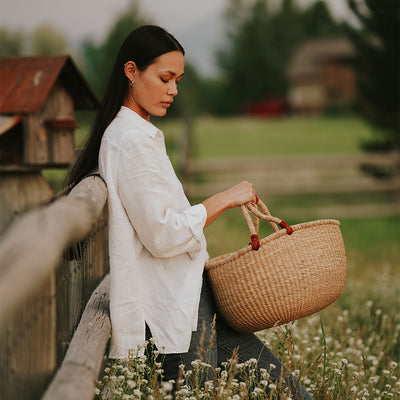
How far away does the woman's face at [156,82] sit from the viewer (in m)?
2.29

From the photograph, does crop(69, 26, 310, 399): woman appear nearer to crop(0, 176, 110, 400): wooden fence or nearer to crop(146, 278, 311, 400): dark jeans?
crop(146, 278, 311, 400): dark jeans

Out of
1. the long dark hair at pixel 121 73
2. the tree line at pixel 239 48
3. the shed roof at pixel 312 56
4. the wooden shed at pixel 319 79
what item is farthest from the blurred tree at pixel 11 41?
the long dark hair at pixel 121 73

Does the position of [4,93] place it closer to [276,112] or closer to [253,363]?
[253,363]

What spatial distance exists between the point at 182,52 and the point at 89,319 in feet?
3.34

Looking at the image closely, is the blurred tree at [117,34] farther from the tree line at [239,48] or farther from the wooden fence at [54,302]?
the wooden fence at [54,302]

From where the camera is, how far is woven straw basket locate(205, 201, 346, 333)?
2.29 metres

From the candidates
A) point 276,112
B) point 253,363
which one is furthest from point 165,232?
point 276,112

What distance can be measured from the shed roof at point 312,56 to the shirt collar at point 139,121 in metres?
54.3

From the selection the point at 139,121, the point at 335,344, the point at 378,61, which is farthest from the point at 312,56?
the point at 139,121

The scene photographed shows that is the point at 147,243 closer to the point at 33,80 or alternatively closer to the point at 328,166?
the point at 33,80

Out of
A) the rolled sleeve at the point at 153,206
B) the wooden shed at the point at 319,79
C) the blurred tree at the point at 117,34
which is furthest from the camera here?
the wooden shed at the point at 319,79

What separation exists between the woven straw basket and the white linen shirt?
18 centimetres

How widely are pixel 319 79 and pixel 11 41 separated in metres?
26.5

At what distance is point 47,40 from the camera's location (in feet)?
138
